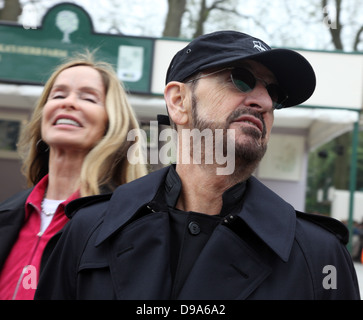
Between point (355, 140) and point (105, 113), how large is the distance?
25.2ft

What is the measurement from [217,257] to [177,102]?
1.96 ft

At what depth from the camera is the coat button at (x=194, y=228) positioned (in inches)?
57.6

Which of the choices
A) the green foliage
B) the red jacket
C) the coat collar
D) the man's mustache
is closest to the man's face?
the man's mustache

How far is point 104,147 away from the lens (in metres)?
2.23

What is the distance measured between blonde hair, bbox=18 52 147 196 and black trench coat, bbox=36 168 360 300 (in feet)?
2.04

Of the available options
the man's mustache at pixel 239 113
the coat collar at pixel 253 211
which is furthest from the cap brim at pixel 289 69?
the coat collar at pixel 253 211

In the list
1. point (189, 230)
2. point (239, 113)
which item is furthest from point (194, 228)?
point (239, 113)

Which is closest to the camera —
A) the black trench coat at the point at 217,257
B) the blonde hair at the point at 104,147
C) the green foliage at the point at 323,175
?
the black trench coat at the point at 217,257

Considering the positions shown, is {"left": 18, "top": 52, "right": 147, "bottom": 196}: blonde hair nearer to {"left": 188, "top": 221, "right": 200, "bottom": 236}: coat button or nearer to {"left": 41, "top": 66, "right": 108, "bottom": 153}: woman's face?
{"left": 41, "top": 66, "right": 108, "bottom": 153}: woman's face

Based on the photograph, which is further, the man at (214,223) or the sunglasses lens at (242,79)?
the sunglasses lens at (242,79)

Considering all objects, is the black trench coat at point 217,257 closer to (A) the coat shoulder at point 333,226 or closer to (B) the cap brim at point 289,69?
(A) the coat shoulder at point 333,226

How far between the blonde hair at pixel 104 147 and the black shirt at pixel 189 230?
2.26ft

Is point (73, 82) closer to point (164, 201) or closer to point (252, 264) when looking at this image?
point (164, 201)

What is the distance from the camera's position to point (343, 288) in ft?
4.48
